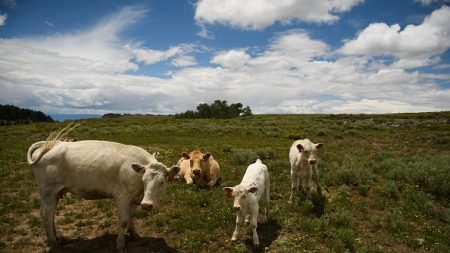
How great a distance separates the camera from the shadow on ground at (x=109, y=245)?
8680 millimetres

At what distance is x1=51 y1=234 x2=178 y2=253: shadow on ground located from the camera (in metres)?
8.68

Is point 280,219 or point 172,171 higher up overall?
point 172,171

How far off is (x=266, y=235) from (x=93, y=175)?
16.2 ft

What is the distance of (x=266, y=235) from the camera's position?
31.6ft

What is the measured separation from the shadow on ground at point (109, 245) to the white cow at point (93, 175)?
0.43 meters

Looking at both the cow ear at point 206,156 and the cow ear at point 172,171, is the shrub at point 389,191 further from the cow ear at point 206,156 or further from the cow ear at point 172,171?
the cow ear at point 172,171

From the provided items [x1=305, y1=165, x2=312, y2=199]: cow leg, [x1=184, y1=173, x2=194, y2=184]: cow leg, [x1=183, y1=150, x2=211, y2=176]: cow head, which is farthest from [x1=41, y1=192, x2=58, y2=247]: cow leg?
[x1=305, y1=165, x2=312, y2=199]: cow leg

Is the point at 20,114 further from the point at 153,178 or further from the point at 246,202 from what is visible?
the point at 246,202

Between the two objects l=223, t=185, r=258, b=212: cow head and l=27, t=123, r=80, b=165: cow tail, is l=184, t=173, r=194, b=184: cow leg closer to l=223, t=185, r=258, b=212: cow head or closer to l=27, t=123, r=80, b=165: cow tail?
l=223, t=185, r=258, b=212: cow head

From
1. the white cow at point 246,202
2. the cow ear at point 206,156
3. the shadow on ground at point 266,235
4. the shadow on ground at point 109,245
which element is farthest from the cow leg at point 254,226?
the cow ear at point 206,156

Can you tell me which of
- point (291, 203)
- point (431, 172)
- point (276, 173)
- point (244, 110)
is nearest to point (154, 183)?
point (291, 203)

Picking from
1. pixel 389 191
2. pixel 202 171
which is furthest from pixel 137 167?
pixel 389 191

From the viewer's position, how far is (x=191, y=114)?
135m

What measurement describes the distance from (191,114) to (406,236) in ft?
416
